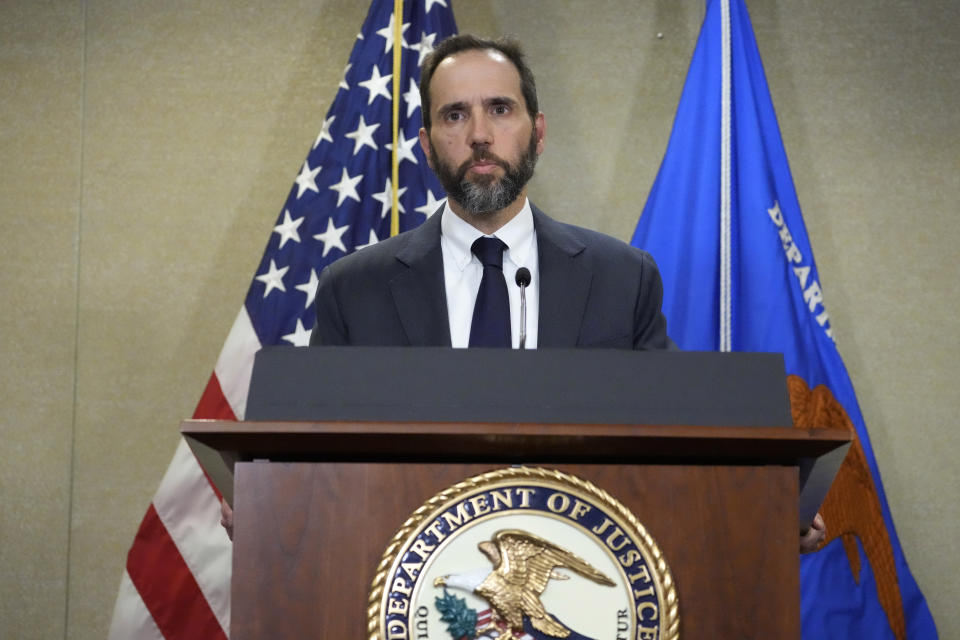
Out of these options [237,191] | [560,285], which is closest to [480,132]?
[560,285]

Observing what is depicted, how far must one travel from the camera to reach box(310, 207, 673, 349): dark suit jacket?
1817 mm

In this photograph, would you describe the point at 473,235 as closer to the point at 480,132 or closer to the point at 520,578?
the point at 480,132

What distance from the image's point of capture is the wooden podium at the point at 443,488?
3.64ft

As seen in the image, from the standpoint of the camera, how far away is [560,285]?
6.11 ft

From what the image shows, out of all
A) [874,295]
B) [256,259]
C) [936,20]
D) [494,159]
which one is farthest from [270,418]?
[936,20]

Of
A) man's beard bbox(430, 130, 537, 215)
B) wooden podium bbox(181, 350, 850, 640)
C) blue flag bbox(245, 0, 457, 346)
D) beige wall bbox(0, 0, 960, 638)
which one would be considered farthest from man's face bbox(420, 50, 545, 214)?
beige wall bbox(0, 0, 960, 638)

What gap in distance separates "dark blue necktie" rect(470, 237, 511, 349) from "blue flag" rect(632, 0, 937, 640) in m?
1.39

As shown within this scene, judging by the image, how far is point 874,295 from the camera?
3627 mm

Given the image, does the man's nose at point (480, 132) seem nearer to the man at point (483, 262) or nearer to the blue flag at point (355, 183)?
the man at point (483, 262)

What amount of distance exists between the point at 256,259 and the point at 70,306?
2.20ft

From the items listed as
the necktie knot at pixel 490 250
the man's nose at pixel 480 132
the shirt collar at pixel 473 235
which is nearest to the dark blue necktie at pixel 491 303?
the necktie knot at pixel 490 250

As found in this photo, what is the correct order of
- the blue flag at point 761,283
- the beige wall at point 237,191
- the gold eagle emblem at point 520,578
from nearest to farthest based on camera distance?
the gold eagle emblem at point 520,578, the blue flag at point 761,283, the beige wall at point 237,191

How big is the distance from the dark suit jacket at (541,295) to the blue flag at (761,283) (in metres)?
1.14

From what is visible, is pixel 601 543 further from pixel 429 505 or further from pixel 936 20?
pixel 936 20
